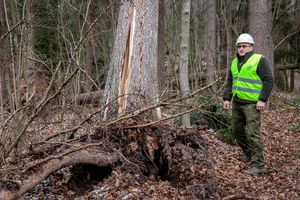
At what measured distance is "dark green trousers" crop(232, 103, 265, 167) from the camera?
5863 millimetres

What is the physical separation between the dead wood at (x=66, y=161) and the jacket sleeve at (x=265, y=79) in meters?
2.25

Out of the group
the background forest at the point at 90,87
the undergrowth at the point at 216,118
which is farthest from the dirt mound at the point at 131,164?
the undergrowth at the point at 216,118

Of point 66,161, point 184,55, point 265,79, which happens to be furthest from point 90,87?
point 265,79

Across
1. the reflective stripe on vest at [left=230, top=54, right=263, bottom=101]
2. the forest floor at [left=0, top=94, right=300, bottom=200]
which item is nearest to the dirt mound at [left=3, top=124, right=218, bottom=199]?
the forest floor at [left=0, top=94, right=300, bottom=200]

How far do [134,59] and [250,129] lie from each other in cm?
200

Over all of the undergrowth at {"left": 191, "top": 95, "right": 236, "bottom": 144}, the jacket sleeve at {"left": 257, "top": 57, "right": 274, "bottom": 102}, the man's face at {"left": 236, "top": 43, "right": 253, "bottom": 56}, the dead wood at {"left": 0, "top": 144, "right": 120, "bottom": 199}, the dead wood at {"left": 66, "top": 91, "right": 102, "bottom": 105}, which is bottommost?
the undergrowth at {"left": 191, "top": 95, "right": 236, "bottom": 144}

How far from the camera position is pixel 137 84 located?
5980mm

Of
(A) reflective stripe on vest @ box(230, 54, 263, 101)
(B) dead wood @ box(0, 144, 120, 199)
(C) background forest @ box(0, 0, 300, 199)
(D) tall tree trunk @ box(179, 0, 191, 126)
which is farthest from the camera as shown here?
(D) tall tree trunk @ box(179, 0, 191, 126)

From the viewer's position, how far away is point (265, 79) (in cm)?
567

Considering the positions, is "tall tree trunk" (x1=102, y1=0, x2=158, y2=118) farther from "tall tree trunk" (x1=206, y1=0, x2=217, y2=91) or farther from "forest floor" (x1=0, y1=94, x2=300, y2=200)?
"tall tree trunk" (x1=206, y1=0, x2=217, y2=91)

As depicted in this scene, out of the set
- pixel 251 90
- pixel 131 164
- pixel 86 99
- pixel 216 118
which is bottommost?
pixel 216 118

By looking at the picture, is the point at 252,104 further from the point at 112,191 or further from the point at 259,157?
the point at 112,191

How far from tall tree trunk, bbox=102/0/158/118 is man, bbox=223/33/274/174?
1266mm

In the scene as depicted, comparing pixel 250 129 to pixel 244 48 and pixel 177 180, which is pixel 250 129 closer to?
pixel 244 48
